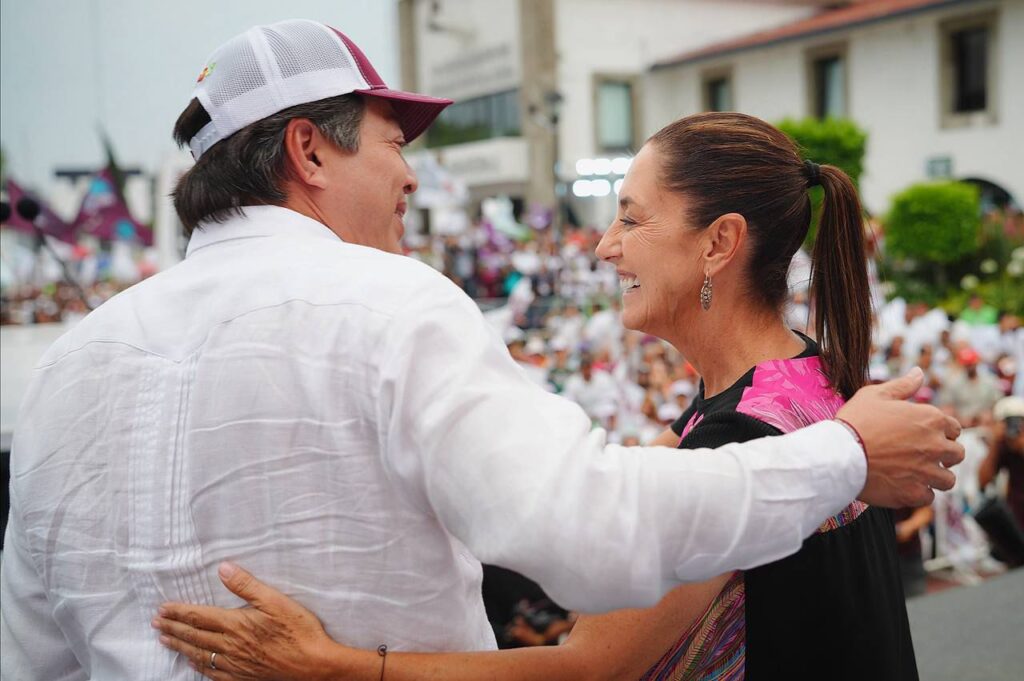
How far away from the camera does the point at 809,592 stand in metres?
1.63

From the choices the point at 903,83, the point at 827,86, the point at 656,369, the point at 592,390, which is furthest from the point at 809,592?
the point at 827,86

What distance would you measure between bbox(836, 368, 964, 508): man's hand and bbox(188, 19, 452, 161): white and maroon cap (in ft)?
2.64

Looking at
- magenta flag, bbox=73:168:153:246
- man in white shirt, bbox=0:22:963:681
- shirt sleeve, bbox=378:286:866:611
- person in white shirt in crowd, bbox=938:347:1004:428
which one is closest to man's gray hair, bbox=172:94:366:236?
man in white shirt, bbox=0:22:963:681

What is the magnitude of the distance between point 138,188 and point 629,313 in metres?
26.0

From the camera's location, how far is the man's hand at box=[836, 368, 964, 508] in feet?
4.18

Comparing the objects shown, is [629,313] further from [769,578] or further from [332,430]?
[332,430]

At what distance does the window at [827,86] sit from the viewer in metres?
26.5

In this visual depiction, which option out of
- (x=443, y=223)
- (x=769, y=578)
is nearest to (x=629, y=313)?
(x=769, y=578)

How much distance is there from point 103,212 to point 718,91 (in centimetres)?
2197

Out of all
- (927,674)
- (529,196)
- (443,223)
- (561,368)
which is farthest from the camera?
(529,196)

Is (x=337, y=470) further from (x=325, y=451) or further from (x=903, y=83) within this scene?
(x=903, y=83)

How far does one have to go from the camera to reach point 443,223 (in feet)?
68.6

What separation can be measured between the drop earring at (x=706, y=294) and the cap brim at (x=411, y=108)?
534 millimetres

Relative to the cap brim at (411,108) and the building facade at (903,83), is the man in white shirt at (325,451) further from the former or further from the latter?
the building facade at (903,83)
